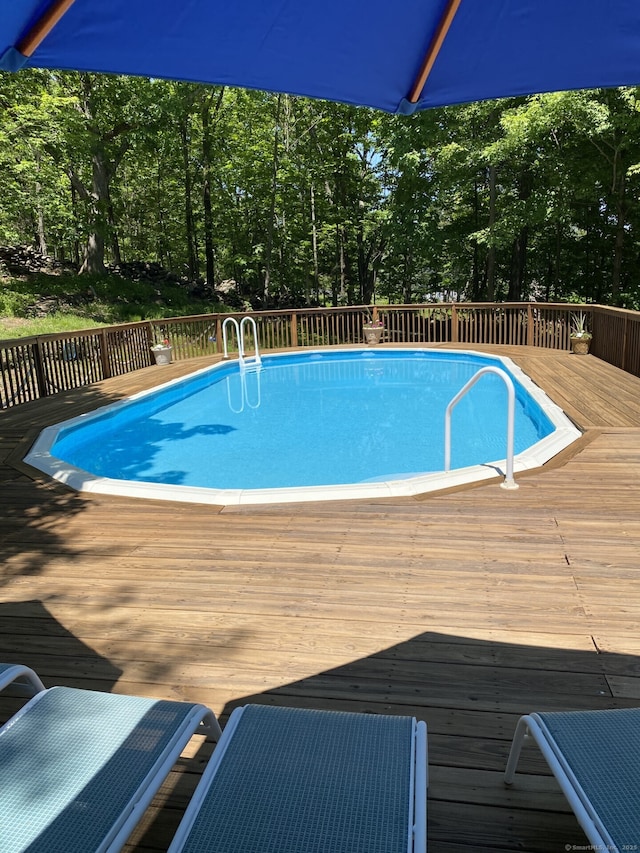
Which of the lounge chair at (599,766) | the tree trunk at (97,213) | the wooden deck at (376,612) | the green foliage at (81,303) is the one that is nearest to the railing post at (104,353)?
the green foliage at (81,303)

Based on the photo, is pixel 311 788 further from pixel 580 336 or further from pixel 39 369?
pixel 580 336

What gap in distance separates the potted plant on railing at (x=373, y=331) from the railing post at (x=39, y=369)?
716 centimetres

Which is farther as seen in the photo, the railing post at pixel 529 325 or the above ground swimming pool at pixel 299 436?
the railing post at pixel 529 325

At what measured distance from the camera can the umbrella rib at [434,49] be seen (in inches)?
70.6

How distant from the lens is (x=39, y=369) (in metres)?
8.53

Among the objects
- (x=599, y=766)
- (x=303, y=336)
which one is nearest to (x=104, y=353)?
(x=303, y=336)

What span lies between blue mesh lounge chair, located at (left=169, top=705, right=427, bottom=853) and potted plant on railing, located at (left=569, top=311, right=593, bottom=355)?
10.2 m

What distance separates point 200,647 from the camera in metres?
2.53

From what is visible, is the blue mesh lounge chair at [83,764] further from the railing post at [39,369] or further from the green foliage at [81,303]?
the green foliage at [81,303]

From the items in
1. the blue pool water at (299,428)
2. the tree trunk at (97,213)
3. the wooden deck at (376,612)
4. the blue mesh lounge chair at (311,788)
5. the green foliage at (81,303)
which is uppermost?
the tree trunk at (97,213)

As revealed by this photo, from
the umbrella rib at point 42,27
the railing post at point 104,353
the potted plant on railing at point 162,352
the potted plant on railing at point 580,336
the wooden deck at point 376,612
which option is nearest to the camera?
the umbrella rib at point 42,27

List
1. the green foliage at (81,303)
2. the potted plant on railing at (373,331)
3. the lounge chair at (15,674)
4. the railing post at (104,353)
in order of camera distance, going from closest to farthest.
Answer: the lounge chair at (15,674), the railing post at (104,353), the potted plant on railing at (373,331), the green foliage at (81,303)

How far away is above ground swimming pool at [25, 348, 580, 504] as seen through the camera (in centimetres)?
479

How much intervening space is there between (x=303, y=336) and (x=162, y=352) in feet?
12.2
